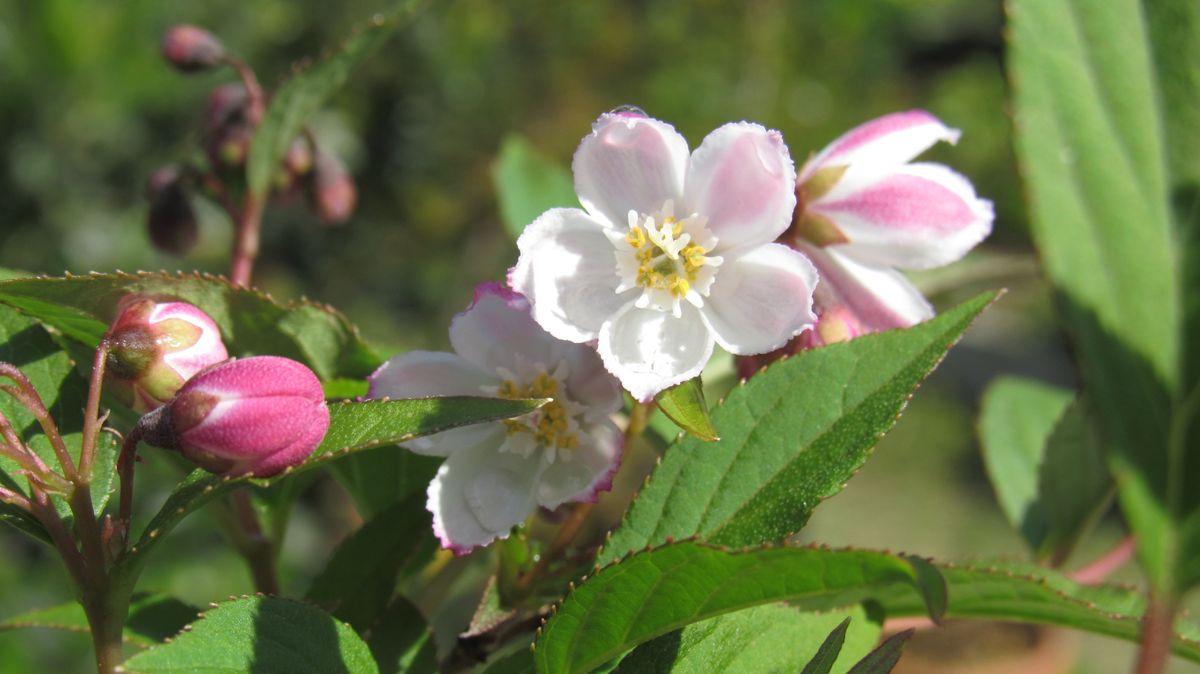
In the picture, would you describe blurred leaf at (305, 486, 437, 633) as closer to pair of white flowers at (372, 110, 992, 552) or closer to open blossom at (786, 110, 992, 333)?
pair of white flowers at (372, 110, 992, 552)

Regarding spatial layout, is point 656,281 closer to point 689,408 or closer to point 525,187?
point 689,408

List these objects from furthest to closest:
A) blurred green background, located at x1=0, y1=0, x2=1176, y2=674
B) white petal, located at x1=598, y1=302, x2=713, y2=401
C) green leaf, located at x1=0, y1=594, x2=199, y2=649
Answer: blurred green background, located at x1=0, y1=0, x2=1176, y2=674 → green leaf, located at x1=0, y1=594, x2=199, y2=649 → white petal, located at x1=598, y1=302, x2=713, y2=401

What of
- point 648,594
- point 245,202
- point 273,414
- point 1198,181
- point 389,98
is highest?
point 389,98

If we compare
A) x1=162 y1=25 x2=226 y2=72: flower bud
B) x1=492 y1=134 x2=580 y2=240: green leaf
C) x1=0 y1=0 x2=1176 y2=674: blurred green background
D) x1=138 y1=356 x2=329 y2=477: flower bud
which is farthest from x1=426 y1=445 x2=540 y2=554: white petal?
x1=0 y1=0 x2=1176 y2=674: blurred green background

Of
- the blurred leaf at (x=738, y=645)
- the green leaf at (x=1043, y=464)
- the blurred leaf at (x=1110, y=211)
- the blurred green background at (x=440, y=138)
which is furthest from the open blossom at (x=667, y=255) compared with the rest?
the blurred green background at (x=440, y=138)

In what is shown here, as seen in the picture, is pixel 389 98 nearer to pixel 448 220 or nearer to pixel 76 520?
pixel 448 220

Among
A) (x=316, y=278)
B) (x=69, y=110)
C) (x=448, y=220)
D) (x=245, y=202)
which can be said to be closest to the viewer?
(x=245, y=202)

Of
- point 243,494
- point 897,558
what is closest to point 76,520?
point 243,494

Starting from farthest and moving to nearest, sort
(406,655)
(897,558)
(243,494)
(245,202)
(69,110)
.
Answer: (69,110)
(245,202)
(243,494)
(406,655)
(897,558)
